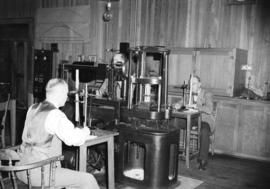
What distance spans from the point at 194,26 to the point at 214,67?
4.28ft

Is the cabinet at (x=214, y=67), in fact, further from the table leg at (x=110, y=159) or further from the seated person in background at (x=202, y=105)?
the table leg at (x=110, y=159)

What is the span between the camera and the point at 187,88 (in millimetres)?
6215

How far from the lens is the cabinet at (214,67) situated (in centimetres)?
596

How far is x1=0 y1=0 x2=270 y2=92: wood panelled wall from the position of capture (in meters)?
6.31

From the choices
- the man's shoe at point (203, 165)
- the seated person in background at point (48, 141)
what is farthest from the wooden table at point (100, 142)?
the man's shoe at point (203, 165)

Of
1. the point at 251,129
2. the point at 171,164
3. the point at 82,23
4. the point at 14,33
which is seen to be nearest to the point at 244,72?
the point at 251,129

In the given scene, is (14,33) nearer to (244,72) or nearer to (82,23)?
(82,23)

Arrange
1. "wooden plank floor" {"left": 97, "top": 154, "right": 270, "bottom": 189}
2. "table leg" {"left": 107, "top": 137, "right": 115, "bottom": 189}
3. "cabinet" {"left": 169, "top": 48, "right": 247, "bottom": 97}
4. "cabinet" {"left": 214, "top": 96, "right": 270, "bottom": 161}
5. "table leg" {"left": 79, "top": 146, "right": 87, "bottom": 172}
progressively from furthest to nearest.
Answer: "cabinet" {"left": 169, "top": 48, "right": 247, "bottom": 97} → "cabinet" {"left": 214, "top": 96, "right": 270, "bottom": 161} → "wooden plank floor" {"left": 97, "top": 154, "right": 270, "bottom": 189} → "table leg" {"left": 107, "top": 137, "right": 115, "bottom": 189} → "table leg" {"left": 79, "top": 146, "right": 87, "bottom": 172}

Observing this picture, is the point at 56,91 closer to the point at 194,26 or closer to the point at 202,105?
the point at 202,105

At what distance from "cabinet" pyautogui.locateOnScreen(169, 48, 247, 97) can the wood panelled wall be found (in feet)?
1.06

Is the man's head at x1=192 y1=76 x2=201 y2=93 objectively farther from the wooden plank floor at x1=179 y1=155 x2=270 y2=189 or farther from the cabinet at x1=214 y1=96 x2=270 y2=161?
the wooden plank floor at x1=179 y1=155 x2=270 y2=189

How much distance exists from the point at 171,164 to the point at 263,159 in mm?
2316

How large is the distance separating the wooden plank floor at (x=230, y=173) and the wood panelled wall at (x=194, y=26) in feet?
5.35

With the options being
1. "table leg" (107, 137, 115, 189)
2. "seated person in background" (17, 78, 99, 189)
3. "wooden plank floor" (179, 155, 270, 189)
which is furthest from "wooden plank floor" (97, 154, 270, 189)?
"seated person in background" (17, 78, 99, 189)
